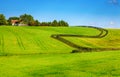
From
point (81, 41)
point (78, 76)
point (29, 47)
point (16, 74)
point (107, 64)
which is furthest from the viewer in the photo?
point (81, 41)

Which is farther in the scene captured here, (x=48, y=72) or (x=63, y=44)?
(x=63, y=44)

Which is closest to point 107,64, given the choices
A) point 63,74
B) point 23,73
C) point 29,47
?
point 63,74

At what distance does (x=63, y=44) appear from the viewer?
8088 cm

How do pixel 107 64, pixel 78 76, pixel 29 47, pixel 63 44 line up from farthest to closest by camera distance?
pixel 63 44, pixel 29 47, pixel 107 64, pixel 78 76

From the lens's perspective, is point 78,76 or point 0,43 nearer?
point 78,76

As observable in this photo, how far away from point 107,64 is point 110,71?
10.7 feet

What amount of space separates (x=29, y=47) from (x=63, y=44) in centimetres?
1062

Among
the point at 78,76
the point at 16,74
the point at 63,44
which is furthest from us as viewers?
the point at 63,44

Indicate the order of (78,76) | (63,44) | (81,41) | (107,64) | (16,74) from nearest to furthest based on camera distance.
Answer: (78,76)
(16,74)
(107,64)
(63,44)
(81,41)

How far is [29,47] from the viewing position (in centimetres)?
7444

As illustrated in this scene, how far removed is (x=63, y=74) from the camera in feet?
76.1

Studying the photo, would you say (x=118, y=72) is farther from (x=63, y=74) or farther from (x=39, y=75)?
(x=39, y=75)

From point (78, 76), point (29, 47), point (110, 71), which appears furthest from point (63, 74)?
point (29, 47)

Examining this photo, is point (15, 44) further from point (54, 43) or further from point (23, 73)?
point (23, 73)
